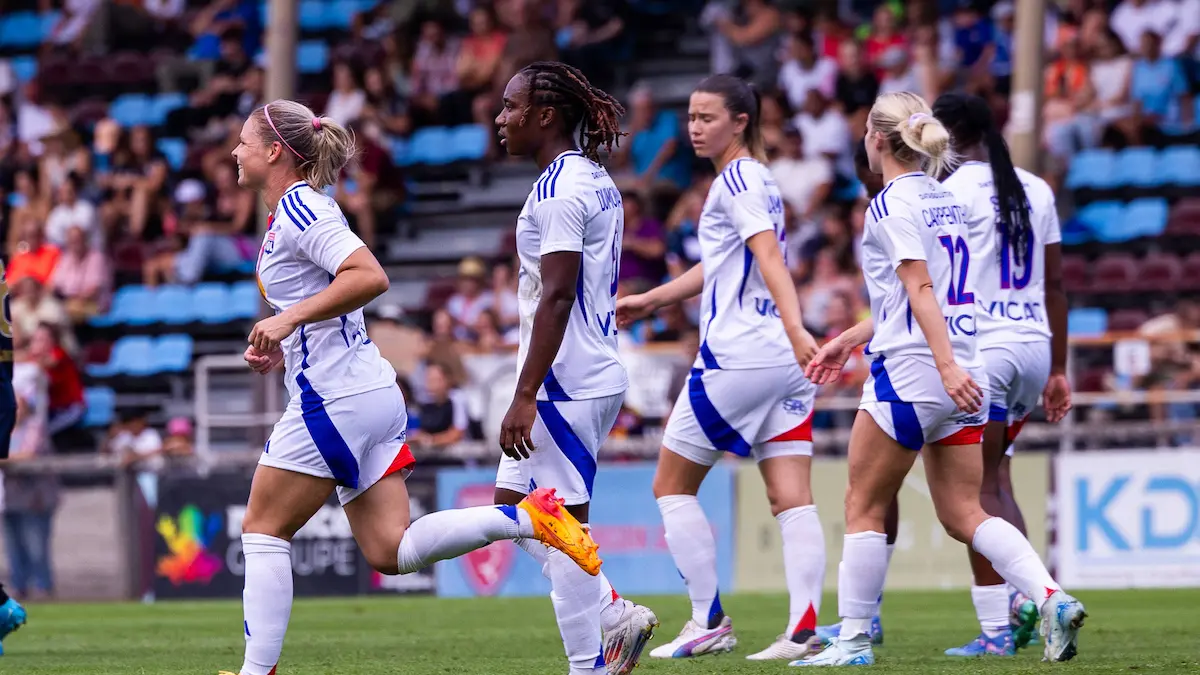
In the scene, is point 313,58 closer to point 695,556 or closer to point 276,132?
point 695,556

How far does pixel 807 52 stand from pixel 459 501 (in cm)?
645

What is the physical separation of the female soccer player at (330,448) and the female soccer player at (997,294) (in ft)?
8.26

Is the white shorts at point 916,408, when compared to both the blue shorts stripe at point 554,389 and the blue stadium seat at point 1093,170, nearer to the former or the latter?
the blue shorts stripe at point 554,389

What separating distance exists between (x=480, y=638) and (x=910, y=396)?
128 inches

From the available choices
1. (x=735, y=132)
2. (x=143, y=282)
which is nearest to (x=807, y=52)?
(x=143, y=282)

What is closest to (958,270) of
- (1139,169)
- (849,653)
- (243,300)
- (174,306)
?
(849,653)

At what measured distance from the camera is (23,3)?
24.5m

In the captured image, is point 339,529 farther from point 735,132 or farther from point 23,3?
point 23,3

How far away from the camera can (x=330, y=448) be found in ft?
18.3

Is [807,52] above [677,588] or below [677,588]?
above

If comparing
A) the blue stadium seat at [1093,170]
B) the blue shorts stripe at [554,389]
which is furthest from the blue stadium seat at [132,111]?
the blue shorts stripe at [554,389]

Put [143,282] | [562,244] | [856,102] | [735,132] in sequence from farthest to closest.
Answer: [143,282], [856,102], [735,132], [562,244]

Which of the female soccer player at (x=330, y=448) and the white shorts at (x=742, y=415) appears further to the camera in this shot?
the white shorts at (x=742, y=415)

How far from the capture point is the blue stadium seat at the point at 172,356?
1855 centimetres
